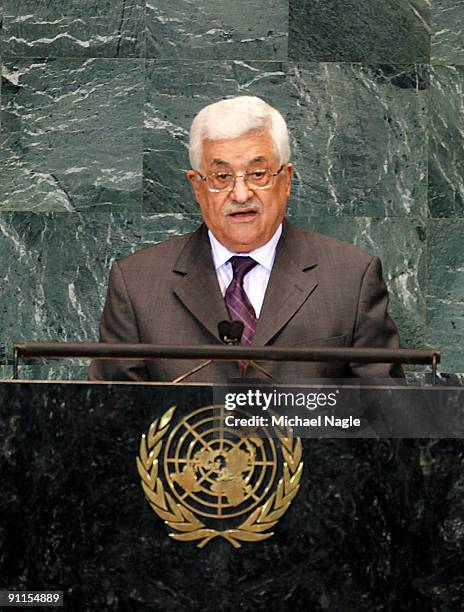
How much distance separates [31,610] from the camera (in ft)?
9.82

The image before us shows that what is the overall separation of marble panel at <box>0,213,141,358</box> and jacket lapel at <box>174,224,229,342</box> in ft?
4.93

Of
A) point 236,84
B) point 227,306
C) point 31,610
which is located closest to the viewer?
point 31,610

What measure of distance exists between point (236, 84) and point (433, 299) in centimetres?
113

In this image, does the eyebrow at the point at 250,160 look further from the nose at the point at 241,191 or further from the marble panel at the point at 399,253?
the marble panel at the point at 399,253

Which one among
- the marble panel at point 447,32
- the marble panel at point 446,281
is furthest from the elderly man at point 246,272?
the marble panel at point 447,32

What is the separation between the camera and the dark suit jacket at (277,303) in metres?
3.82

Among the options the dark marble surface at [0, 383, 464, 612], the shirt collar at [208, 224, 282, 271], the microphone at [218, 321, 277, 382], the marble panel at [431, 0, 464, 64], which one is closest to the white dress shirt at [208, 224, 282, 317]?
the shirt collar at [208, 224, 282, 271]

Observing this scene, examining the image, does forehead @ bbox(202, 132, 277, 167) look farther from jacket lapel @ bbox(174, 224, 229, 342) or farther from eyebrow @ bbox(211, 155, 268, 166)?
jacket lapel @ bbox(174, 224, 229, 342)

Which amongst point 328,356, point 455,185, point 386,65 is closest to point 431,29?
point 386,65

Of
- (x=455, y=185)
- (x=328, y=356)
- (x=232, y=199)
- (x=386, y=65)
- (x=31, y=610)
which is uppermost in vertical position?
(x=386, y=65)

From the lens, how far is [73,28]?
18.4 ft

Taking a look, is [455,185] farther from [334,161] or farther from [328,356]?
[328,356]

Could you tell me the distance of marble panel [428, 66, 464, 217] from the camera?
5.63 metres

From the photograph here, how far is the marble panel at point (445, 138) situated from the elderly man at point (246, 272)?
1.58m
